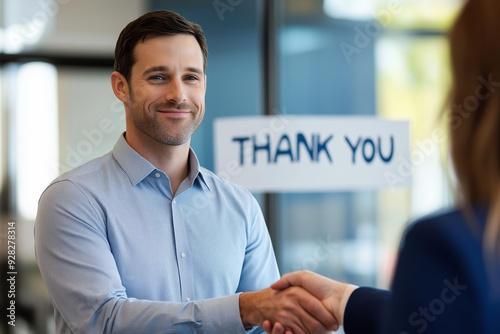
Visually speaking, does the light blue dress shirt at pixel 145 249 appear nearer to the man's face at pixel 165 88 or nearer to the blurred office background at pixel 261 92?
the man's face at pixel 165 88

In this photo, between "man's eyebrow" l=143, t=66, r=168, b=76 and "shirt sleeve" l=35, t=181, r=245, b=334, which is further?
"man's eyebrow" l=143, t=66, r=168, b=76

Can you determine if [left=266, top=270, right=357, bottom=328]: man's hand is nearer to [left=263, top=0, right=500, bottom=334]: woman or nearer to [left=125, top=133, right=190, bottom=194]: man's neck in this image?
[left=125, top=133, right=190, bottom=194]: man's neck

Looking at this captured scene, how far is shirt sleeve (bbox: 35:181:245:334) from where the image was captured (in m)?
1.42

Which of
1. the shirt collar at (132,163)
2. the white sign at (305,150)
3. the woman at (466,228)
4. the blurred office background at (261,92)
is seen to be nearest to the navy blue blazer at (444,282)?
the woman at (466,228)

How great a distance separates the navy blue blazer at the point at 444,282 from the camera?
82cm

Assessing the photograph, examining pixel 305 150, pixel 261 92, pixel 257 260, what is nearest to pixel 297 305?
pixel 257 260

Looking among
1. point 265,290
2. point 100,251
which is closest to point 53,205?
point 100,251

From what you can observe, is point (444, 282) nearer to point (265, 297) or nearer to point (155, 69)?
point (265, 297)

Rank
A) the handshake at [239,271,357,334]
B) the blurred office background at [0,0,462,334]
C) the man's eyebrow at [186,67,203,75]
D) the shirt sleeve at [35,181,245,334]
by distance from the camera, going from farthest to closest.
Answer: the blurred office background at [0,0,462,334], the man's eyebrow at [186,67,203,75], the handshake at [239,271,357,334], the shirt sleeve at [35,181,245,334]

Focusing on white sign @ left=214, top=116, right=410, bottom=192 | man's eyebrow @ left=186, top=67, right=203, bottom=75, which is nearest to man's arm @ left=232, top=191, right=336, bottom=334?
man's eyebrow @ left=186, top=67, right=203, bottom=75

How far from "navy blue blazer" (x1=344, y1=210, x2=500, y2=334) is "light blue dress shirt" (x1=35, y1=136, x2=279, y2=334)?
666 mm

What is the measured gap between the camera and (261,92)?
3883 mm

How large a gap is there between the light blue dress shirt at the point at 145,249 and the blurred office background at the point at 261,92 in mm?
2139

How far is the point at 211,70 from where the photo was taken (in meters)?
3.89
